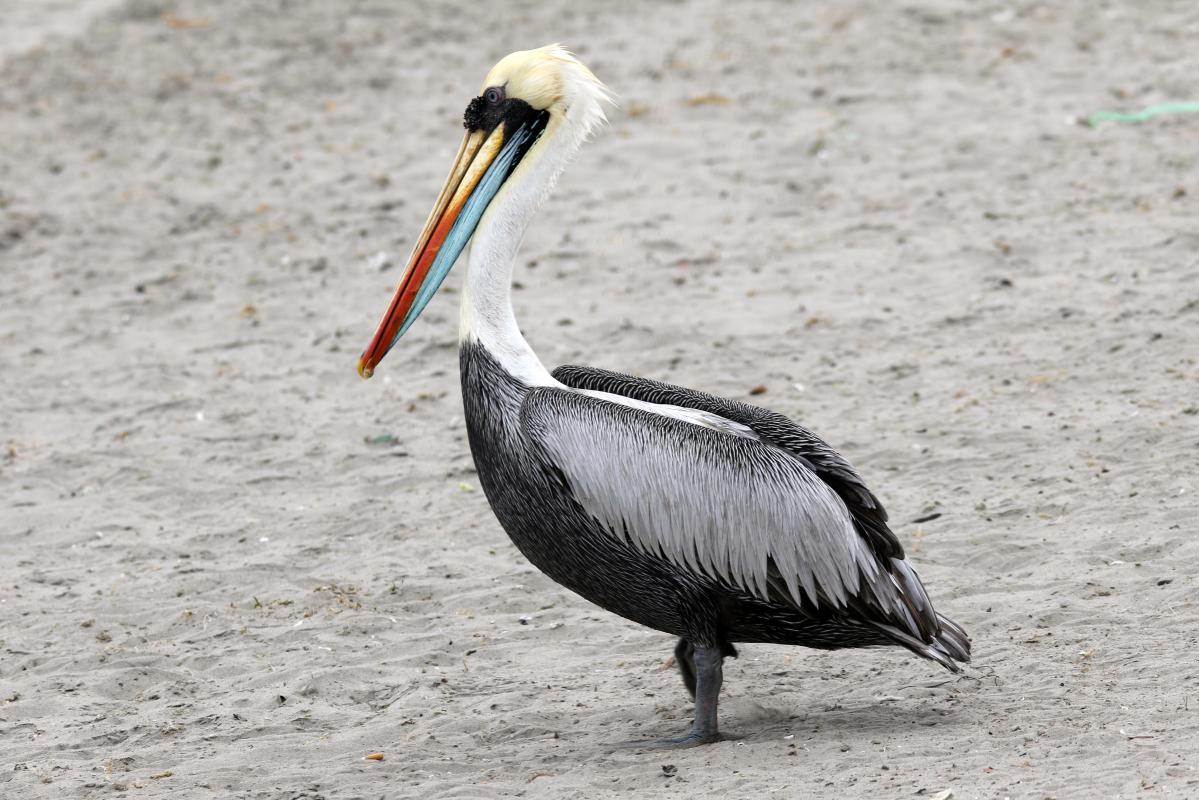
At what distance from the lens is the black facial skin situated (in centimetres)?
492

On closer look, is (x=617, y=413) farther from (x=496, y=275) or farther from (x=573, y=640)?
(x=573, y=640)

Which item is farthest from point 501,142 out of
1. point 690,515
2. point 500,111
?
point 690,515

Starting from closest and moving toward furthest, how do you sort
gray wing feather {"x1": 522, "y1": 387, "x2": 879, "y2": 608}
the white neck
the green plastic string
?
1. gray wing feather {"x1": 522, "y1": 387, "x2": 879, "y2": 608}
2. the white neck
3. the green plastic string

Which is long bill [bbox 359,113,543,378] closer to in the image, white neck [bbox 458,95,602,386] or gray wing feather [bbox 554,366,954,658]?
white neck [bbox 458,95,602,386]

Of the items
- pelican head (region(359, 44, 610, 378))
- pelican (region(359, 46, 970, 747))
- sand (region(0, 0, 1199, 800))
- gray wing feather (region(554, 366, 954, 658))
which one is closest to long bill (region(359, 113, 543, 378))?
pelican head (region(359, 44, 610, 378))

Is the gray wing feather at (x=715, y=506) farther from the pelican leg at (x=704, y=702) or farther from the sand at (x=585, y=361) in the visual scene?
the sand at (x=585, y=361)

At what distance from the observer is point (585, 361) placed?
7453 millimetres

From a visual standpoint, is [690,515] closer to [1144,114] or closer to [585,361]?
[585,361]

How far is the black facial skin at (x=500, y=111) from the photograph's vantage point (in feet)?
16.1

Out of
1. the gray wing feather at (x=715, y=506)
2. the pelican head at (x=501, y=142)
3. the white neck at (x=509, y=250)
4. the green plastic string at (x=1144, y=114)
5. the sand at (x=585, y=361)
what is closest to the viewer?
the gray wing feather at (x=715, y=506)

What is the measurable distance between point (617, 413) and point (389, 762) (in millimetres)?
1203

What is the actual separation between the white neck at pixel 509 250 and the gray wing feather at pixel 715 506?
1.20ft

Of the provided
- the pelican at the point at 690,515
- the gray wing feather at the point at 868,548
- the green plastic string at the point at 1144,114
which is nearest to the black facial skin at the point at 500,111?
the pelican at the point at 690,515

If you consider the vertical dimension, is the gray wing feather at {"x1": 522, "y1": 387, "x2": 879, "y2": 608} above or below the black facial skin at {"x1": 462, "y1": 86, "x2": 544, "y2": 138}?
below
